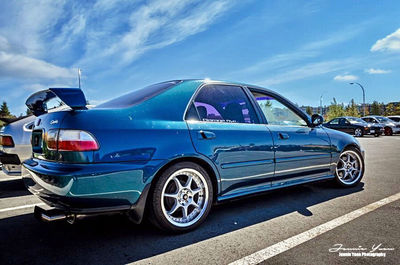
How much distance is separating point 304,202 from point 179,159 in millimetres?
1867

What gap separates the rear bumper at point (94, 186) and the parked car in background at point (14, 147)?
2.05m

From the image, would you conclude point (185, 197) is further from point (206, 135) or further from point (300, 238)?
point (300, 238)

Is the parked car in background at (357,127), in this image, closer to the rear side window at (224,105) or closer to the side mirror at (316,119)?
the side mirror at (316,119)

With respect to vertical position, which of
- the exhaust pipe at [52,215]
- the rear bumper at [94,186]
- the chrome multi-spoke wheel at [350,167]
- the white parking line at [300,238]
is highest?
the rear bumper at [94,186]

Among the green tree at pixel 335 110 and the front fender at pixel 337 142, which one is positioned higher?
the green tree at pixel 335 110

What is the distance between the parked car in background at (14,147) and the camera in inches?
151

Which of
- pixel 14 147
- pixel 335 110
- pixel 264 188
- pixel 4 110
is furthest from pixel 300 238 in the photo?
pixel 4 110

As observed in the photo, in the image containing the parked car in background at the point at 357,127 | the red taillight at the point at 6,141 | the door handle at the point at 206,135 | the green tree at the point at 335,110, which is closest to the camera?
the door handle at the point at 206,135

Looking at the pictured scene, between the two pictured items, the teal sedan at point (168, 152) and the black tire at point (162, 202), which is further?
the black tire at point (162, 202)

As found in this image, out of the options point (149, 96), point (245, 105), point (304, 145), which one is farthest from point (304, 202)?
point (149, 96)

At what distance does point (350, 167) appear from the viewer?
411 centimetres

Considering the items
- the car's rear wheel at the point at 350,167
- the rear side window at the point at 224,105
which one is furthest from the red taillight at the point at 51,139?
the car's rear wheel at the point at 350,167

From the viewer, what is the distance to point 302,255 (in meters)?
1.96

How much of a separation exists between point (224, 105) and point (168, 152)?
0.98m
